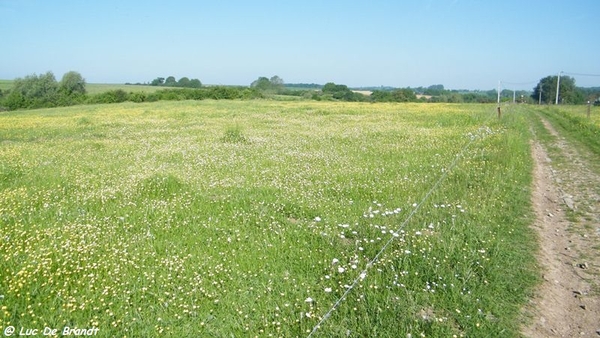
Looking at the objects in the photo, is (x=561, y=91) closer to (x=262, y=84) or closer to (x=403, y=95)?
(x=403, y=95)

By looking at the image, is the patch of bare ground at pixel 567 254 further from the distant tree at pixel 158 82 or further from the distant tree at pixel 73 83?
the distant tree at pixel 158 82

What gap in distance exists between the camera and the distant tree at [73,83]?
82.8m

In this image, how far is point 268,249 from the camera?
647 cm

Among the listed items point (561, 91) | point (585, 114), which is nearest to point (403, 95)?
point (561, 91)

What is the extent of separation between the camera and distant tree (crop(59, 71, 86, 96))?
82838mm

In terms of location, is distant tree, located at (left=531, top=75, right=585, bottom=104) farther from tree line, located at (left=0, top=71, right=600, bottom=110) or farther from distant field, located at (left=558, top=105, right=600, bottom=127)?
distant field, located at (left=558, top=105, right=600, bottom=127)

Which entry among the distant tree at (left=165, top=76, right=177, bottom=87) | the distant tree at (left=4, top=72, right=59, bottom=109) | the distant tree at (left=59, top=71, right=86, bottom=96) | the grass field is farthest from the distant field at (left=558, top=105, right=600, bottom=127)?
the distant tree at (left=165, top=76, right=177, bottom=87)

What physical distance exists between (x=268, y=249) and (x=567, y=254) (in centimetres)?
512

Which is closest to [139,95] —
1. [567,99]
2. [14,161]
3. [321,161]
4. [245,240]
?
[14,161]

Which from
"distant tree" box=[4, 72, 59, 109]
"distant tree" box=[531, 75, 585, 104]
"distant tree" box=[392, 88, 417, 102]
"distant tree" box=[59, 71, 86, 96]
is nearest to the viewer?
"distant tree" box=[4, 72, 59, 109]

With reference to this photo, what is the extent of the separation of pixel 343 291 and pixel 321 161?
874 cm

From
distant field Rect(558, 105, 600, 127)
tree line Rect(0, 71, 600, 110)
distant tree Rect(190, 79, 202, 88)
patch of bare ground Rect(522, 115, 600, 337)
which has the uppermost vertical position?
distant tree Rect(190, 79, 202, 88)

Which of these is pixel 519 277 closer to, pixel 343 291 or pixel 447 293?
pixel 447 293

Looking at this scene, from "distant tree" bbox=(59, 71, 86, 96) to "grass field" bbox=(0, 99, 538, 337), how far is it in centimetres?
8317
